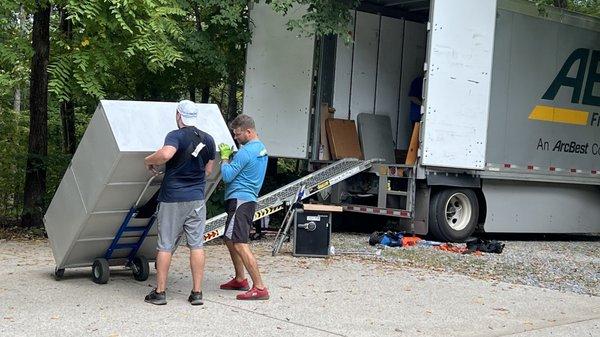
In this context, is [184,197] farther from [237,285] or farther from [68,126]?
[68,126]

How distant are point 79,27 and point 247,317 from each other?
6.17 m

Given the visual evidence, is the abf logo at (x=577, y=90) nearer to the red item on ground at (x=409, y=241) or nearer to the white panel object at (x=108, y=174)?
the red item on ground at (x=409, y=241)

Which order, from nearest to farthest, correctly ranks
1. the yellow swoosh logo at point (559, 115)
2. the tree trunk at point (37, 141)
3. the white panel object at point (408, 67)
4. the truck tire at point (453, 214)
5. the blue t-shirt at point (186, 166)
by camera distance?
the blue t-shirt at point (186, 166) < the tree trunk at point (37, 141) < the truck tire at point (453, 214) < the yellow swoosh logo at point (559, 115) < the white panel object at point (408, 67)

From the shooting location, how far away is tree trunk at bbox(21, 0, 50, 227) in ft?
39.9

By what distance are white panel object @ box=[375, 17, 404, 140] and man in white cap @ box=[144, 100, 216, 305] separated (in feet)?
26.6

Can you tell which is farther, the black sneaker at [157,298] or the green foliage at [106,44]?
the green foliage at [106,44]

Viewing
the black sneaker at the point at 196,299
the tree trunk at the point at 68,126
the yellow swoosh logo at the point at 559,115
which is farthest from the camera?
the tree trunk at the point at 68,126

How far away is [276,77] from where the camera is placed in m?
13.3

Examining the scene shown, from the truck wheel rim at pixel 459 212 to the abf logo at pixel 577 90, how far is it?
1.96 meters

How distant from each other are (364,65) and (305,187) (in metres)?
3.32

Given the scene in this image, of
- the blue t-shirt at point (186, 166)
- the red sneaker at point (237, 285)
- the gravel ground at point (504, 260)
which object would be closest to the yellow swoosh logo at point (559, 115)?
the gravel ground at point (504, 260)

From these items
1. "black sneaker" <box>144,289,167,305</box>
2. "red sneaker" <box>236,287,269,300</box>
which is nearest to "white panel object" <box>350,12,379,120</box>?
"red sneaker" <box>236,287,269,300</box>

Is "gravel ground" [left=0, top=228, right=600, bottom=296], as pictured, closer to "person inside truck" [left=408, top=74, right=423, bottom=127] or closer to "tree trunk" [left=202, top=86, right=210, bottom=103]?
"person inside truck" [left=408, top=74, right=423, bottom=127]

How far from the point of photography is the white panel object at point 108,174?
701 centimetres
